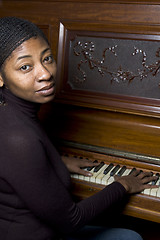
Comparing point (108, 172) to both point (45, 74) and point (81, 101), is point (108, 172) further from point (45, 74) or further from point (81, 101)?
point (45, 74)

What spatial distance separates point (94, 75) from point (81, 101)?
0.19 m

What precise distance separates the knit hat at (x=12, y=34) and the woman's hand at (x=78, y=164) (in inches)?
33.1

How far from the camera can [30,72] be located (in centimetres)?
126

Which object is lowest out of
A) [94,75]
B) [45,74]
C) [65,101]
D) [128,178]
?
[128,178]

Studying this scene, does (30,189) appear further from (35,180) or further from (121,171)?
(121,171)

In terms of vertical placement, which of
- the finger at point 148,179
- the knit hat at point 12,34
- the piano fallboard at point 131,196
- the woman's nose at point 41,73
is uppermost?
the knit hat at point 12,34

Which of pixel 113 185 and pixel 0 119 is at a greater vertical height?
pixel 0 119

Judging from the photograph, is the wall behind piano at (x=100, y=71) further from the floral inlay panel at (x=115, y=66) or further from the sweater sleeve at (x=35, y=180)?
the sweater sleeve at (x=35, y=180)

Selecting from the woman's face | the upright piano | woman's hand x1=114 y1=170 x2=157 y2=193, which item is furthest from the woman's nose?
the upright piano

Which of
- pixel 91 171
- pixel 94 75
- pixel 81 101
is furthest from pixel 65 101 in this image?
pixel 91 171

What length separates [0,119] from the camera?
4.22ft

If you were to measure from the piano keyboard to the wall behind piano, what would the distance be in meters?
0.14

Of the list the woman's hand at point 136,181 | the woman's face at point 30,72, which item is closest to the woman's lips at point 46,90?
A: the woman's face at point 30,72

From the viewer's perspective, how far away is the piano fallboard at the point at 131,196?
1.69 m
